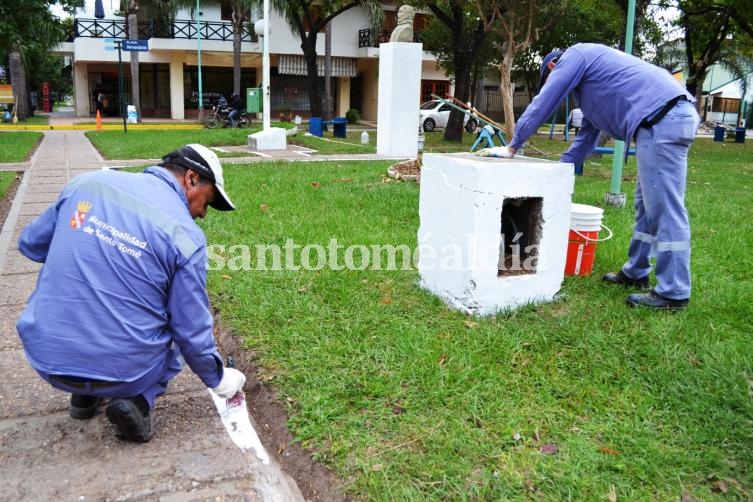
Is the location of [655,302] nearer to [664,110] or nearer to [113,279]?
[664,110]

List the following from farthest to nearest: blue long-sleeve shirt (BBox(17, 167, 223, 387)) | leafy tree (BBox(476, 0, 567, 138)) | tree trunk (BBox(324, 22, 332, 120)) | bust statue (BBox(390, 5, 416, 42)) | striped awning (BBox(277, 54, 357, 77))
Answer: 1. striped awning (BBox(277, 54, 357, 77))
2. tree trunk (BBox(324, 22, 332, 120))
3. bust statue (BBox(390, 5, 416, 42))
4. leafy tree (BBox(476, 0, 567, 138))
5. blue long-sleeve shirt (BBox(17, 167, 223, 387))

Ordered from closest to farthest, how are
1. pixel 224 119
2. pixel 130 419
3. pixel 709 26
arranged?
pixel 130 419 → pixel 709 26 → pixel 224 119

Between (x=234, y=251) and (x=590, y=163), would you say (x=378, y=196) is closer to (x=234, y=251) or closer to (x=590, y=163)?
(x=234, y=251)

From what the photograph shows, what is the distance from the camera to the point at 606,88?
13.3 ft

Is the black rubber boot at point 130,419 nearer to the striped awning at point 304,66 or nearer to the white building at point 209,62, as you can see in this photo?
the white building at point 209,62

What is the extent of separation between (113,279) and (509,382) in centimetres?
189

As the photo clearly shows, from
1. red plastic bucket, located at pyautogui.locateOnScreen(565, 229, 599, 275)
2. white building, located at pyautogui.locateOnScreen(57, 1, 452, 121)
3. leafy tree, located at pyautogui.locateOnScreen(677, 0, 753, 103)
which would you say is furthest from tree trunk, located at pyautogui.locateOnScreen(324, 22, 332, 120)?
red plastic bucket, located at pyautogui.locateOnScreen(565, 229, 599, 275)

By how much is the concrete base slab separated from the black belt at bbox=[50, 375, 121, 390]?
Answer: 1272cm

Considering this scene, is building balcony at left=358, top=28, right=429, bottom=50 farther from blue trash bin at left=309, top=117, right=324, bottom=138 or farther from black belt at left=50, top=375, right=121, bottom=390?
black belt at left=50, top=375, right=121, bottom=390

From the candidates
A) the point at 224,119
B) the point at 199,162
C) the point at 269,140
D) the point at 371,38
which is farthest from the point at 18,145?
the point at 371,38

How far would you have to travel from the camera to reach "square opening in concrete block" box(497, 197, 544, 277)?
160 inches

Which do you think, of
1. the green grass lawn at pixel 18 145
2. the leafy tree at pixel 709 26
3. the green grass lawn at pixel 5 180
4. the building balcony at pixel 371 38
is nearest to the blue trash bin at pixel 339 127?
the green grass lawn at pixel 18 145

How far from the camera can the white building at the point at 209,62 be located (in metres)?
31.0

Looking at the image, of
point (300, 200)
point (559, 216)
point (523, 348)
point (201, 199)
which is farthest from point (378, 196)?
point (201, 199)
